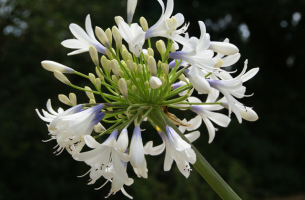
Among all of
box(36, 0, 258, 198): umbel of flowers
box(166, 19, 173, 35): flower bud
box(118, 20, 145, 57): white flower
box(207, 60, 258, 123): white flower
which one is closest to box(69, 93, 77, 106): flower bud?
box(36, 0, 258, 198): umbel of flowers

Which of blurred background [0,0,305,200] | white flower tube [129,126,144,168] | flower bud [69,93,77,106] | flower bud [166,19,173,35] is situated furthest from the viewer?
blurred background [0,0,305,200]

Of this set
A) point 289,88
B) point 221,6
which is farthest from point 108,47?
point 289,88

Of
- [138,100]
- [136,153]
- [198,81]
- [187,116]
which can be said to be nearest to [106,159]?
→ [136,153]

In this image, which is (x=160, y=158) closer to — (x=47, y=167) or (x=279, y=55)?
(x=47, y=167)

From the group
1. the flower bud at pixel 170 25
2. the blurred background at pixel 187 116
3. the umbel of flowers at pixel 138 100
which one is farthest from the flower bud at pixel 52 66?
the blurred background at pixel 187 116

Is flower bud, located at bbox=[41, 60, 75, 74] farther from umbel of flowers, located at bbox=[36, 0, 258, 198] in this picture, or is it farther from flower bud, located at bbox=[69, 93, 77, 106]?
flower bud, located at bbox=[69, 93, 77, 106]

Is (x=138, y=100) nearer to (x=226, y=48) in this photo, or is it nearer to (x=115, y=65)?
(x=115, y=65)

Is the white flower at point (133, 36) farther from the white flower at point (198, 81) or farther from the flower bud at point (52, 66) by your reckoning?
the flower bud at point (52, 66)
